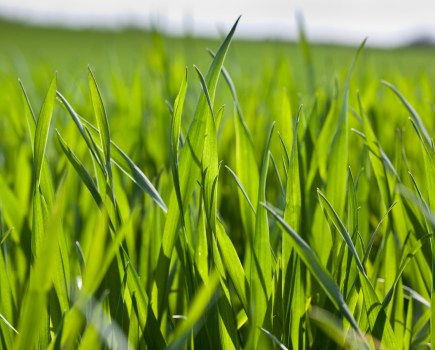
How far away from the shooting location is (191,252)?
447 mm

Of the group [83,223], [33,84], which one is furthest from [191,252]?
[33,84]

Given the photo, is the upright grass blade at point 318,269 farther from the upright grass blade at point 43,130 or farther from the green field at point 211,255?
the upright grass blade at point 43,130

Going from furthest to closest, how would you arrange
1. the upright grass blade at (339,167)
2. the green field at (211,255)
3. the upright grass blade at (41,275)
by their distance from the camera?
the upright grass blade at (339,167) < the green field at (211,255) < the upright grass blade at (41,275)

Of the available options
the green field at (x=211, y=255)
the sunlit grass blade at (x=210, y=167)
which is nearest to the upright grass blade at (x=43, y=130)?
the green field at (x=211, y=255)

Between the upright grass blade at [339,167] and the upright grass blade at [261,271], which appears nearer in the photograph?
the upright grass blade at [261,271]

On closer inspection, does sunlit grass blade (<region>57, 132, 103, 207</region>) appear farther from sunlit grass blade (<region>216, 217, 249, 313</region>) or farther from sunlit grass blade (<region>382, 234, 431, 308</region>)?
sunlit grass blade (<region>382, 234, 431, 308</region>)

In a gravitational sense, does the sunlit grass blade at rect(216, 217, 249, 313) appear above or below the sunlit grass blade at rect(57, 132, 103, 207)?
below

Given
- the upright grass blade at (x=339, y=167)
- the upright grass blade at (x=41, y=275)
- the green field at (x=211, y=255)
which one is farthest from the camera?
the upright grass blade at (x=339, y=167)

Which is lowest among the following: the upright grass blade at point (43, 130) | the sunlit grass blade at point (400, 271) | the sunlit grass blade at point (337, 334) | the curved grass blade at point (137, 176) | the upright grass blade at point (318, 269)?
the sunlit grass blade at point (337, 334)

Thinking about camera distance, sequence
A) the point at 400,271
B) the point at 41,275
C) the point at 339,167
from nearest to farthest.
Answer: the point at 41,275
the point at 400,271
the point at 339,167

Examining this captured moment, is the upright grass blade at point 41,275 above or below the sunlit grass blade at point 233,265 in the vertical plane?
above

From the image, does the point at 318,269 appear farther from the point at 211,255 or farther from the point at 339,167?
the point at 339,167

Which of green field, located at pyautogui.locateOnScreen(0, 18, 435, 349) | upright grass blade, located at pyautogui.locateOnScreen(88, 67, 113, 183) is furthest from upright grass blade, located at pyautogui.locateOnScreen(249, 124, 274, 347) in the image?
upright grass blade, located at pyautogui.locateOnScreen(88, 67, 113, 183)

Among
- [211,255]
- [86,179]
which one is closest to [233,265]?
[211,255]
